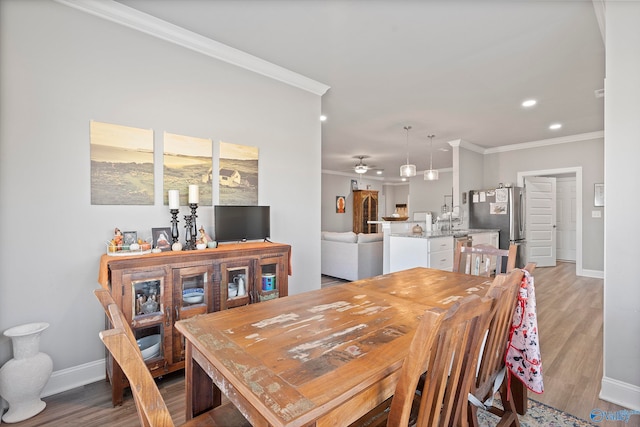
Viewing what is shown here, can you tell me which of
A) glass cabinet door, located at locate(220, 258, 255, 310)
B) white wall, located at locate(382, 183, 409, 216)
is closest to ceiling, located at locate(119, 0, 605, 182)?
glass cabinet door, located at locate(220, 258, 255, 310)

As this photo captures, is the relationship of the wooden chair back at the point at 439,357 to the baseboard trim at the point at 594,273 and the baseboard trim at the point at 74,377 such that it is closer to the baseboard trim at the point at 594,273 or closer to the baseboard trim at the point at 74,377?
the baseboard trim at the point at 74,377

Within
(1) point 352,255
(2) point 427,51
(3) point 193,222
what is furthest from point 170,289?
(1) point 352,255

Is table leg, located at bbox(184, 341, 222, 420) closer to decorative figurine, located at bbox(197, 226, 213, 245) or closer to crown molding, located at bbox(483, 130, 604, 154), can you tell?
decorative figurine, located at bbox(197, 226, 213, 245)

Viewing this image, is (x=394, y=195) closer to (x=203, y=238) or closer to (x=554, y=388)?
(x=554, y=388)

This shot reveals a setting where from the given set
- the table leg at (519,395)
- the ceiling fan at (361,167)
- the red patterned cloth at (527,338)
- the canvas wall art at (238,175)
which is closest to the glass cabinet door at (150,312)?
the canvas wall art at (238,175)

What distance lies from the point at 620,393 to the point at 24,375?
363 centimetres

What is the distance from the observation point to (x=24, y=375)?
5.56ft

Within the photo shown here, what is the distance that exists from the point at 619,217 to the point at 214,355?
2521 mm

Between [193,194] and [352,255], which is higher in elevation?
[193,194]

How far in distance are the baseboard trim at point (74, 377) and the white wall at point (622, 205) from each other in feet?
11.3

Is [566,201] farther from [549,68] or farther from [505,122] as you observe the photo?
[549,68]

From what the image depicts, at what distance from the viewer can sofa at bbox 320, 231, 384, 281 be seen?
4.82 meters

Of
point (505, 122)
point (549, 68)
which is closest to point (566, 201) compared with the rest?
point (505, 122)

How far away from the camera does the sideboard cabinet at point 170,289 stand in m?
1.84
